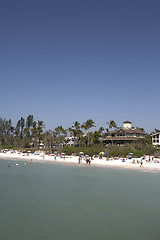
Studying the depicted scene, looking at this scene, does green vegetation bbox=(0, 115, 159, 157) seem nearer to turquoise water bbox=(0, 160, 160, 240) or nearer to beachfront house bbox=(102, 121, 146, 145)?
beachfront house bbox=(102, 121, 146, 145)

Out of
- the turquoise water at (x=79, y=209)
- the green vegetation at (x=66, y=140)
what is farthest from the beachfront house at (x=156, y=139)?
the turquoise water at (x=79, y=209)

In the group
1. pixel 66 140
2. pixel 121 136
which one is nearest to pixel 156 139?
pixel 121 136

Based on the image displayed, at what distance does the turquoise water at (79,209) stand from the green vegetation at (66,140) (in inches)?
963

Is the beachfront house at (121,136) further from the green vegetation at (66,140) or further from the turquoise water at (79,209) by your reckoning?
the turquoise water at (79,209)

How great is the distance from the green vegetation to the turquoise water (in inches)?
963

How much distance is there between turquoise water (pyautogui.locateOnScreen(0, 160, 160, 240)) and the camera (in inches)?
528

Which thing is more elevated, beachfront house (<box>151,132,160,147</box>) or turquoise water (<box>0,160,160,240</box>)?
beachfront house (<box>151,132,160,147</box>)

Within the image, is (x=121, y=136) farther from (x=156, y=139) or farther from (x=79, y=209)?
(x=79, y=209)

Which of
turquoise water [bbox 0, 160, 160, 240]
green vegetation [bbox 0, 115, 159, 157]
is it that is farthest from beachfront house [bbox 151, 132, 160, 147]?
turquoise water [bbox 0, 160, 160, 240]

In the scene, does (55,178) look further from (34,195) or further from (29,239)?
(29,239)

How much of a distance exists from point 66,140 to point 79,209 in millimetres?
71092

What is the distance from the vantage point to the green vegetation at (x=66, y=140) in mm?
52719

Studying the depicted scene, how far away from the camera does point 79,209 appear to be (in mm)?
17734

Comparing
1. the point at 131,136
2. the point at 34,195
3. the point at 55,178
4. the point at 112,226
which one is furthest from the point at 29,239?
the point at 131,136
